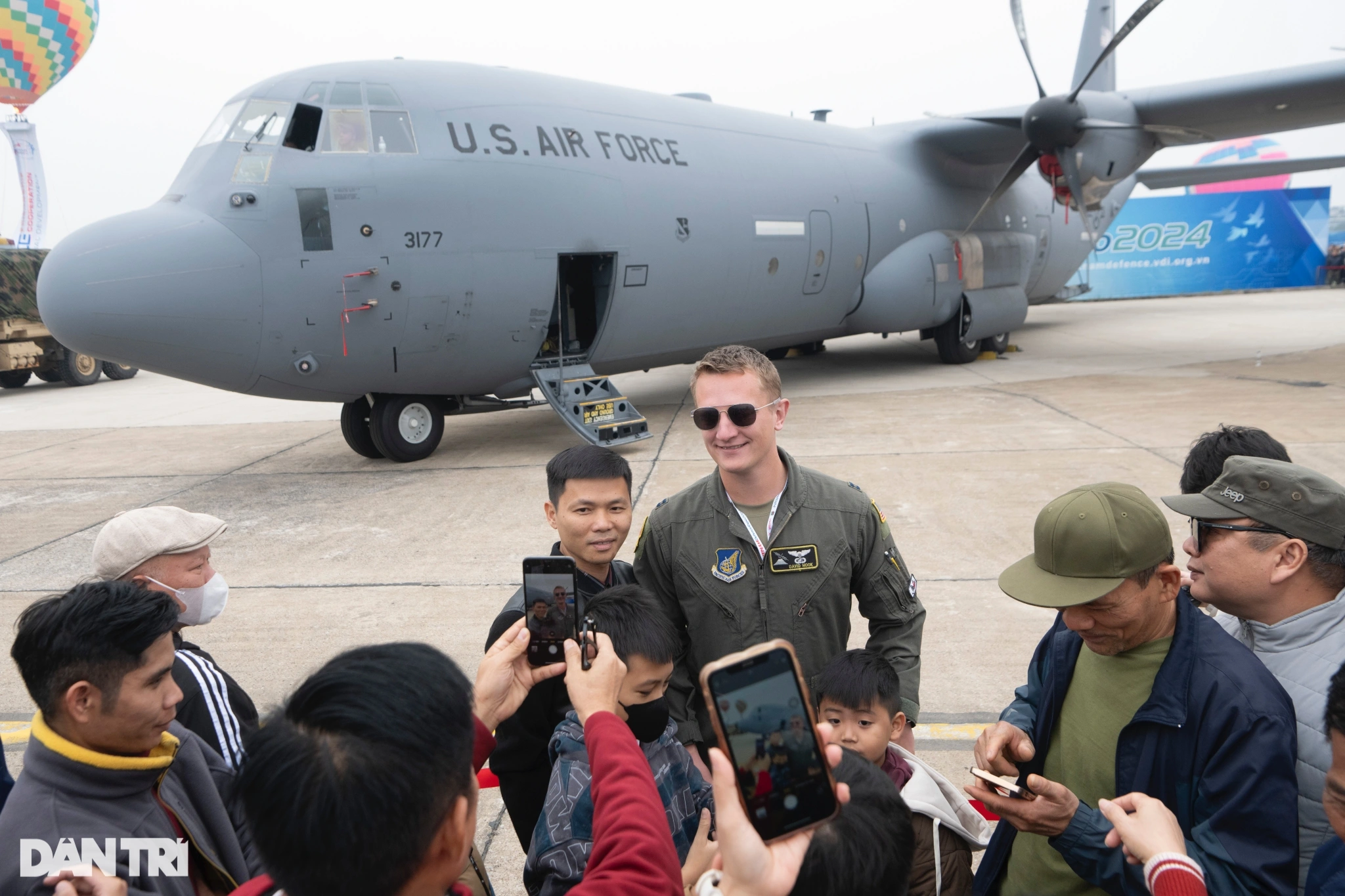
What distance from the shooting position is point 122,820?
6.10 ft

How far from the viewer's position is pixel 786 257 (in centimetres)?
1156

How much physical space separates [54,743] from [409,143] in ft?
24.1

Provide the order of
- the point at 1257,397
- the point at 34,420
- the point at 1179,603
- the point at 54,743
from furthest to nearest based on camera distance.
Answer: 1. the point at 34,420
2. the point at 1257,397
3. the point at 1179,603
4. the point at 54,743

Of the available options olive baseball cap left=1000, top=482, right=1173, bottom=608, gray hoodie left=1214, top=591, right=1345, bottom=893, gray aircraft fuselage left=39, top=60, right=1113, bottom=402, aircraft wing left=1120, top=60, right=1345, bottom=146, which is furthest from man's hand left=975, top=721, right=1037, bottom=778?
aircraft wing left=1120, top=60, right=1345, bottom=146

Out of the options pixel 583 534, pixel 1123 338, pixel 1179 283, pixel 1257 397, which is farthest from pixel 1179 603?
pixel 1179 283

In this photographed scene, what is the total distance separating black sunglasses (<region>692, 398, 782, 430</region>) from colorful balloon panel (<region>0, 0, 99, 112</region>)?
3083 cm

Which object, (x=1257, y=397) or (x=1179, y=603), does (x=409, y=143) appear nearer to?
(x=1179, y=603)

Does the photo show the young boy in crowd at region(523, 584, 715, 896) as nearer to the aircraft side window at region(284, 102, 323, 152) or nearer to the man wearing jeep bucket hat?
the man wearing jeep bucket hat

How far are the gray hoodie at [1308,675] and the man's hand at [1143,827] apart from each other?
0.99 feet

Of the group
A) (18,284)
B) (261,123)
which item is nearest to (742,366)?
(261,123)

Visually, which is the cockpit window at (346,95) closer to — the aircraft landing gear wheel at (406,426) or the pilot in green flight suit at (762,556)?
the aircraft landing gear wheel at (406,426)

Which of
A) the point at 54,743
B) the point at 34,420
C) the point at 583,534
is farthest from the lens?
the point at 34,420

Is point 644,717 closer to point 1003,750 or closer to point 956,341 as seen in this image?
point 1003,750

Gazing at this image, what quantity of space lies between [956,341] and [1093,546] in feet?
46.0
